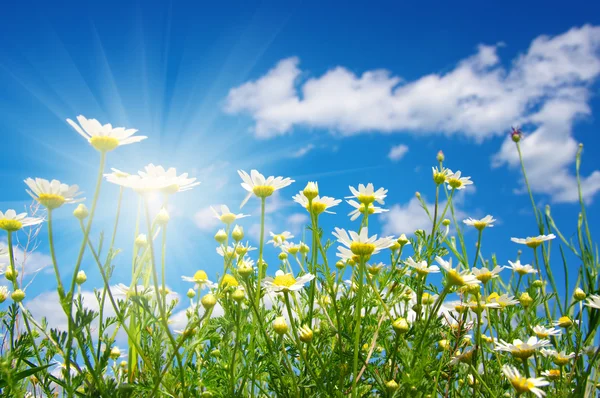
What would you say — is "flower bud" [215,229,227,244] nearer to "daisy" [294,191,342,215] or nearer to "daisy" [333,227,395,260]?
"daisy" [294,191,342,215]

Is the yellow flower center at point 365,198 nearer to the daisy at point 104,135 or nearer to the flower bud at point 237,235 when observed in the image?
the flower bud at point 237,235

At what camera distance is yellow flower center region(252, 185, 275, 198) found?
194 centimetres

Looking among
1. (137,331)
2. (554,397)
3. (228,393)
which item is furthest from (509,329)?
(137,331)

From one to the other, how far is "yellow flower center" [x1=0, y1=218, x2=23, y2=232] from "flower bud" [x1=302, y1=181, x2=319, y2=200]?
1092 millimetres

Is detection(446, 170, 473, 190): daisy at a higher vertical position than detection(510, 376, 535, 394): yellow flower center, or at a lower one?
higher

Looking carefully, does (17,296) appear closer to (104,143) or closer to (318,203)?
(104,143)

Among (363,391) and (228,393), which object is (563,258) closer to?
(363,391)

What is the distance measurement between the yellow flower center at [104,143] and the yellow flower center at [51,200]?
8.4 inches

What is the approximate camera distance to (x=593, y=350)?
2.37m

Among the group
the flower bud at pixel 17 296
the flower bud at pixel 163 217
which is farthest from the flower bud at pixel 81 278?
the flower bud at pixel 163 217

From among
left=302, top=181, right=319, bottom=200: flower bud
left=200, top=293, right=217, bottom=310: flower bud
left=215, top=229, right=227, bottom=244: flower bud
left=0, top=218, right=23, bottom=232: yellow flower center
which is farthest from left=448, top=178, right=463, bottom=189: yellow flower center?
left=0, top=218, right=23, bottom=232: yellow flower center

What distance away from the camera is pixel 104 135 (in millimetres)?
1582

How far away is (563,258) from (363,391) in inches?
123

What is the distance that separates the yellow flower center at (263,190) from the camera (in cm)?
194
